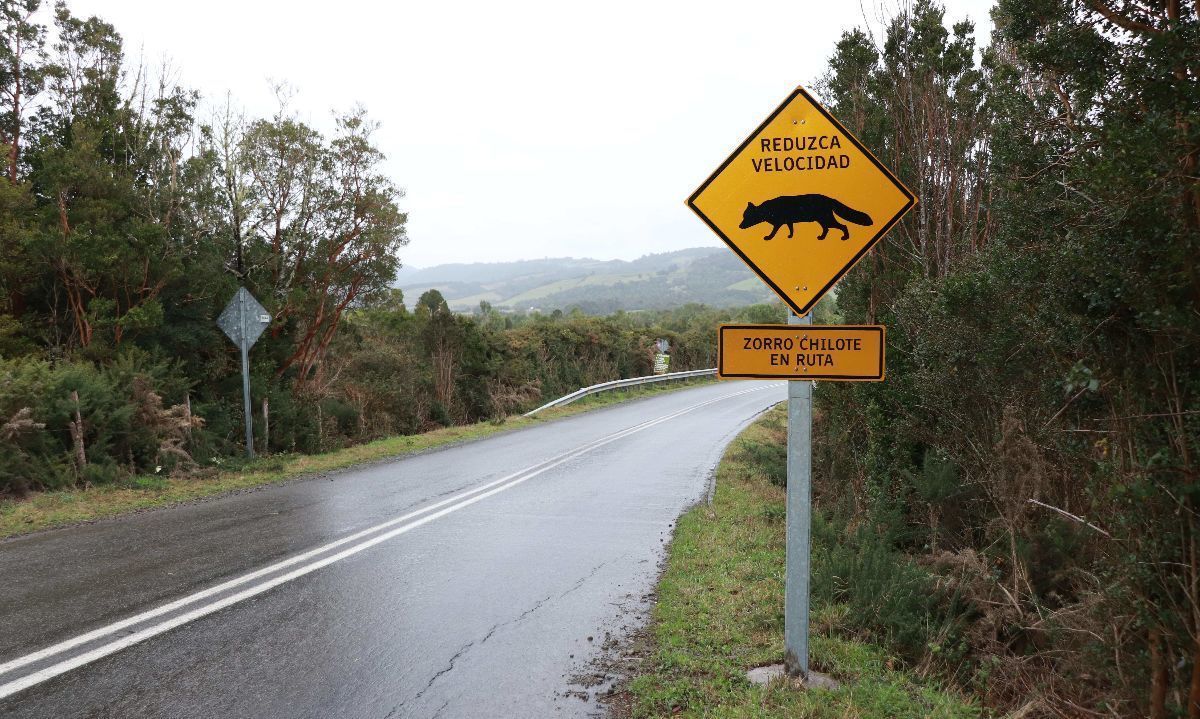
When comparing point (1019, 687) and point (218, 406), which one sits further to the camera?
point (218, 406)

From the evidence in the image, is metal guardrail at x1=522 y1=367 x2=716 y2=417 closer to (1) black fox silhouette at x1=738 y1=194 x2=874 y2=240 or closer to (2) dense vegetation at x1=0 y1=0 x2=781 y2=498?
(2) dense vegetation at x1=0 y1=0 x2=781 y2=498

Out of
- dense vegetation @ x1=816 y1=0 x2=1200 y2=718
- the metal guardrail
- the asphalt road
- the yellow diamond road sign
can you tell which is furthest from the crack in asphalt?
the metal guardrail

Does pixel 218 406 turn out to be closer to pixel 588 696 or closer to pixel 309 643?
pixel 309 643

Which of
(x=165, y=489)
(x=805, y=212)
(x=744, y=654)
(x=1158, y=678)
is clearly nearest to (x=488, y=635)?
(x=744, y=654)

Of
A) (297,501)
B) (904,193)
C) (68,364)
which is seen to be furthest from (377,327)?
(904,193)

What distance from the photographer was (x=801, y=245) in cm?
391

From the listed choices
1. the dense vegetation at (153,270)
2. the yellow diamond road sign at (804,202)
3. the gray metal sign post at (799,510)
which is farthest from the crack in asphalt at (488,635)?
the dense vegetation at (153,270)

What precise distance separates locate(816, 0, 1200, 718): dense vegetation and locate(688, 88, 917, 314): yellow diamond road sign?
0.85 meters

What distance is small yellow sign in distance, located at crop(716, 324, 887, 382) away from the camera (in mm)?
3797

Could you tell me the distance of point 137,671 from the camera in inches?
167

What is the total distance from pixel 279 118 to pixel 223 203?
2190 millimetres

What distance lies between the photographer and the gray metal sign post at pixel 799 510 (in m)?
3.84

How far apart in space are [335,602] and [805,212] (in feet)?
14.0

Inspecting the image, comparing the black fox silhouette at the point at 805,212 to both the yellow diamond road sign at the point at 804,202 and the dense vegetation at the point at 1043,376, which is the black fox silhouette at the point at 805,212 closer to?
the yellow diamond road sign at the point at 804,202
